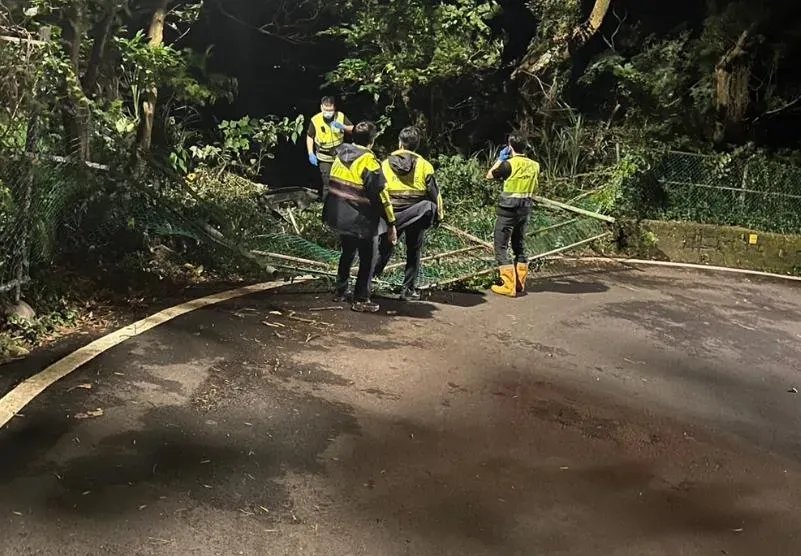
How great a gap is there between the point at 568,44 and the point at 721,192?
4574 mm

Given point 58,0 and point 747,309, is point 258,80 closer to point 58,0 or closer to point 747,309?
point 58,0

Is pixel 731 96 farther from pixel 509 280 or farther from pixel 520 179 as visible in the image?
pixel 509 280

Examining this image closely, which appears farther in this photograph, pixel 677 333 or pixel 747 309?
pixel 747 309

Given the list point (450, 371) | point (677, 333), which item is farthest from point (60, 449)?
point (677, 333)

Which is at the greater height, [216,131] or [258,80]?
[258,80]

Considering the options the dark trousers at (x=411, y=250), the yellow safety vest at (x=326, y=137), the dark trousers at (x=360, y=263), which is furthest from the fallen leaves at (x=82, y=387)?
the yellow safety vest at (x=326, y=137)

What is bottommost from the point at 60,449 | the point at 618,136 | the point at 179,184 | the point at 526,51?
the point at 60,449

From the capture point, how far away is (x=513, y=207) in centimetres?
835

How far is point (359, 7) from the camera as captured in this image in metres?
13.7

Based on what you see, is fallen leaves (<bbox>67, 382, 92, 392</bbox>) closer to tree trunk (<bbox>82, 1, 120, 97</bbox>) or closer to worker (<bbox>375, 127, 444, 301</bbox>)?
worker (<bbox>375, 127, 444, 301</bbox>)

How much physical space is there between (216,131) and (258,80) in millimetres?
3127

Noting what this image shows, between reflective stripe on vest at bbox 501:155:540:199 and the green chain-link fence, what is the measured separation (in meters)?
4.77

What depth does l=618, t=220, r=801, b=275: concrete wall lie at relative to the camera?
38.8ft

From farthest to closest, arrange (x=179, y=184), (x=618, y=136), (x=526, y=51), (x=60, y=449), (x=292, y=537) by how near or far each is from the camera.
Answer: (x=526, y=51)
(x=618, y=136)
(x=179, y=184)
(x=60, y=449)
(x=292, y=537)
